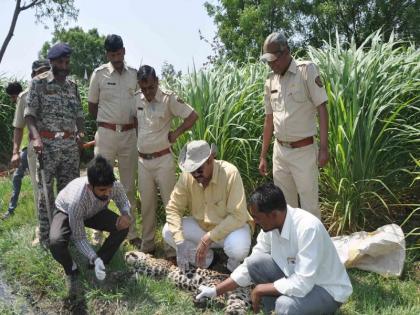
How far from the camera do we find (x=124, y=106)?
4.42 meters

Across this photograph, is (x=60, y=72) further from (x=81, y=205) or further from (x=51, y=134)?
(x=81, y=205)

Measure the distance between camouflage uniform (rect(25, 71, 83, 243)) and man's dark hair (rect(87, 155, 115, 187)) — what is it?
3.47 ft

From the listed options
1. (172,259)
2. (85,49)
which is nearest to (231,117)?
(172,259)

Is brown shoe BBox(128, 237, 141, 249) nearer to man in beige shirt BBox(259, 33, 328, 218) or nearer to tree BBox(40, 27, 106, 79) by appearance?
man in beige shirt BBox(259, 33, 328, 218)

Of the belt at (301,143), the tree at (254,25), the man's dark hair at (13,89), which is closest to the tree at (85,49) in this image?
the tree at (254,25)

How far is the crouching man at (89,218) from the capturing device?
10.9ft

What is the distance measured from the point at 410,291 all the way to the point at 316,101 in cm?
149

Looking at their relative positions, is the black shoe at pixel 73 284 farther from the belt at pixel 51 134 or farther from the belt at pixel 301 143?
the belt at pixel 301 143

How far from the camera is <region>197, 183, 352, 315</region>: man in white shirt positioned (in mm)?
2618

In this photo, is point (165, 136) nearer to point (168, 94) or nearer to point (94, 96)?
point (168, 94)

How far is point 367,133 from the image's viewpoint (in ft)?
13.1

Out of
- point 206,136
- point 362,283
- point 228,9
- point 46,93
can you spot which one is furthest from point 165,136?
point 228,9

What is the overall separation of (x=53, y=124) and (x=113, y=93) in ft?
1.97

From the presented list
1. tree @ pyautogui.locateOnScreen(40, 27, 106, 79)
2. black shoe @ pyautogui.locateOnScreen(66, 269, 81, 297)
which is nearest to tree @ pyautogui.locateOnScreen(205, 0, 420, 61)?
black shoe @ pyautogui.locateOnScreen(66, 269, 81, 297)
